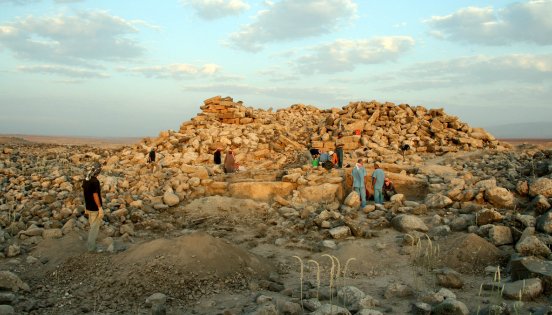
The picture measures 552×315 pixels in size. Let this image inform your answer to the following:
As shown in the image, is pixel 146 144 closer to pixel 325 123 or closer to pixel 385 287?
pixel 325 123

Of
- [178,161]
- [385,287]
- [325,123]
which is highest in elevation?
[325,123]

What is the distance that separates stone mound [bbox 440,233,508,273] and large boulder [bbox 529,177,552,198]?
10.7 ft

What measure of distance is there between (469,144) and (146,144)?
14.8 metres

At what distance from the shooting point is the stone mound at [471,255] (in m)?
6.87

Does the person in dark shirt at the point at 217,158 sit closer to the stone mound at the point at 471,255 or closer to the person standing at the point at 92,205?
the person standing at the point at 92,205

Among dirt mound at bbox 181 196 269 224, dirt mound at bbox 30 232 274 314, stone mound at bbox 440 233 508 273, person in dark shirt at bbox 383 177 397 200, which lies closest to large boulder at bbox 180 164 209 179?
dirt mound at bbox 181 196 269 224

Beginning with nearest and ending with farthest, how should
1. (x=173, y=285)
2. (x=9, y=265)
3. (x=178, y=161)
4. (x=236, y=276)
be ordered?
(x=173, y=285) < (x=236, y=276) < (x=9, y=265) < (x=178, y=161)

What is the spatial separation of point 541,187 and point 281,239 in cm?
611

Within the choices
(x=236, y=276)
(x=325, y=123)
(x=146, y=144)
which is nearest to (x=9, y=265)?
(x=236, y=276)

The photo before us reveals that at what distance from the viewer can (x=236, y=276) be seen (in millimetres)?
6410

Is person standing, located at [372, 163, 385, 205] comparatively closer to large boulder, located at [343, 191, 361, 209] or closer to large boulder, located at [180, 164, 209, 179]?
large boulder, located at [343, 191, 361, 209]

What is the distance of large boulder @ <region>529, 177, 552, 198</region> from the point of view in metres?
9.42

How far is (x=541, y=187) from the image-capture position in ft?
31.3

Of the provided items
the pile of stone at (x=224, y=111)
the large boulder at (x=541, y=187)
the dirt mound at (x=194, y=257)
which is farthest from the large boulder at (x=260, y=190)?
the pile of stone at (x=224, y=111)
